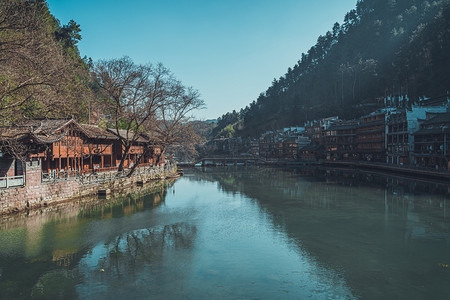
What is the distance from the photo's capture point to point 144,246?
18922 mm

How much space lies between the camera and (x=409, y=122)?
6397 centimetres

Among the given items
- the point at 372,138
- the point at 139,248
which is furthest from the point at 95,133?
the point at 372,138

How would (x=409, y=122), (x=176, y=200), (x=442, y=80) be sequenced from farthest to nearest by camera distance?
(x=442, y=80)
(x=409, y=122)
(x=176, y=200)

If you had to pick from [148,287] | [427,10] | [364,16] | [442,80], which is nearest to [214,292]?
[148,287]

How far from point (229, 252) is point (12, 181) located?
20312 mm

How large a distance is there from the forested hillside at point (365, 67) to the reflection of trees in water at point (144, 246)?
283 feet

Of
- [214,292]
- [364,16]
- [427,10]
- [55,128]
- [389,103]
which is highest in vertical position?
[364,16]

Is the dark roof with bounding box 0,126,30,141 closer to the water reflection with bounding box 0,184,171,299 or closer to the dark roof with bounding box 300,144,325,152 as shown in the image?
the water reflection with bounding box 0,184,171,299

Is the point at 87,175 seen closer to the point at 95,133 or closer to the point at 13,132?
the point at 95,133

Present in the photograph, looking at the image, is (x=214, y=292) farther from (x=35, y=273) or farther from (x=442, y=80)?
(x=442, y=80)

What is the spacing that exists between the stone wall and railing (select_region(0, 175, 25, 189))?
→ 34 centimetres

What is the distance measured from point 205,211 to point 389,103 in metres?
87.6

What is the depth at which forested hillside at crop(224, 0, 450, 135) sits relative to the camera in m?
88.8

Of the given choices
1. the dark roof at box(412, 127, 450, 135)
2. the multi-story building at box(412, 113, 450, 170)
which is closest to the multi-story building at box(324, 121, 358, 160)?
the multi-story building at box(412, 113, 450, 170)
